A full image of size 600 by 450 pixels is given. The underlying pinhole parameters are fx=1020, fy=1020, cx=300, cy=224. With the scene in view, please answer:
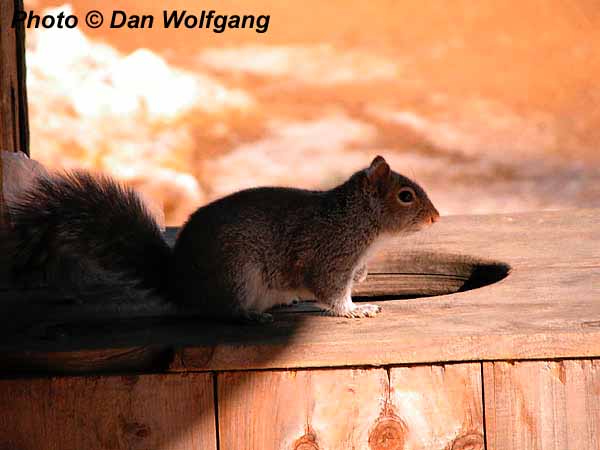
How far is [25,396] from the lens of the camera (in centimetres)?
237

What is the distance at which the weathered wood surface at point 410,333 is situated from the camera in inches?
92.3

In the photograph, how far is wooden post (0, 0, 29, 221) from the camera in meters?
4.05

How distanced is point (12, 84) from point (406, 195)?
76.2 inches

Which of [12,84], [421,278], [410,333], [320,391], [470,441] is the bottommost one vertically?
[470,441]

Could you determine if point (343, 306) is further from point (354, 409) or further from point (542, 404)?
point (542, 404)

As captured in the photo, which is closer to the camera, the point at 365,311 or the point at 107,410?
the point at 107,410

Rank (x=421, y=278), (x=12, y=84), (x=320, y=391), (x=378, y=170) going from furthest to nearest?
(x=12, y=84) → (x=421, y=278) → (x=378, y=170) → (x=320, y=391)

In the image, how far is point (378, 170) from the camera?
299 cm

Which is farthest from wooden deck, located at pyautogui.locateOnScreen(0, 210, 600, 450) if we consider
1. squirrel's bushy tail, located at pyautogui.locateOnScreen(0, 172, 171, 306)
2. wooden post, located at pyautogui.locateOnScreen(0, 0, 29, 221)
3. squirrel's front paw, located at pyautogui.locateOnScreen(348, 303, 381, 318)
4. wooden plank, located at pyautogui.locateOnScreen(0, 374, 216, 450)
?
wooden post, located at pyautogui.locateOnScreen(0, 0, 29, 221)

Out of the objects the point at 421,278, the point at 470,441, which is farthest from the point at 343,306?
the point at 421,278

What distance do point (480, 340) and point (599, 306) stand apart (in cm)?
47

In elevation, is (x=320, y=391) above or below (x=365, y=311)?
below

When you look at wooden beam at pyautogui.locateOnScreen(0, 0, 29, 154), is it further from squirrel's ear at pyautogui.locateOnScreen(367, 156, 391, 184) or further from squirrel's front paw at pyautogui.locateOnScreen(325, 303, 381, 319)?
squirrel's front paw at pyautogui.locateOnScreen(325, 303, 381, 319)

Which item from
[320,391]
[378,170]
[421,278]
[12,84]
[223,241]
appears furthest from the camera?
[12,84]
